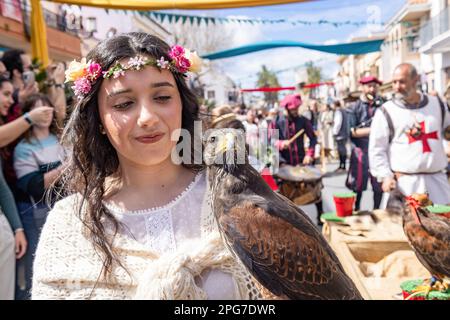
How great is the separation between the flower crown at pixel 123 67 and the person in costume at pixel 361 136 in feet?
12.8

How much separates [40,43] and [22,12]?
8427 mm

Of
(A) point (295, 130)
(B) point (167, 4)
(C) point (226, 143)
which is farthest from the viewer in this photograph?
(B) point (167, 4)

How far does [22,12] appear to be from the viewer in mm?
11430

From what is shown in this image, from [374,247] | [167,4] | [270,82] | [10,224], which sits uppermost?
[167,4]

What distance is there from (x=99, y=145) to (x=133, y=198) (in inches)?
7.7

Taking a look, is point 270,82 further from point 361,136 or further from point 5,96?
point 5,96

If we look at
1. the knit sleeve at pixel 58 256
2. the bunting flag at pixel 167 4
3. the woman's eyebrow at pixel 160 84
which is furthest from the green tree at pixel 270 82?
the knit sleeve at pixel 58 256

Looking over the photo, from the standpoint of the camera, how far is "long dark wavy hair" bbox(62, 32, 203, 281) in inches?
42.7

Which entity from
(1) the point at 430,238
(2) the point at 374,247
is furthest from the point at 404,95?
(1) the point at 430,238

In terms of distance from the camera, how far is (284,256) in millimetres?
958

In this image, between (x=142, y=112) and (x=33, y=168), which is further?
(x=33, y=168)

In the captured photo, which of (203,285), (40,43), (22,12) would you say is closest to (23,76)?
(40,43)

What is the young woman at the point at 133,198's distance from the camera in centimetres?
100
